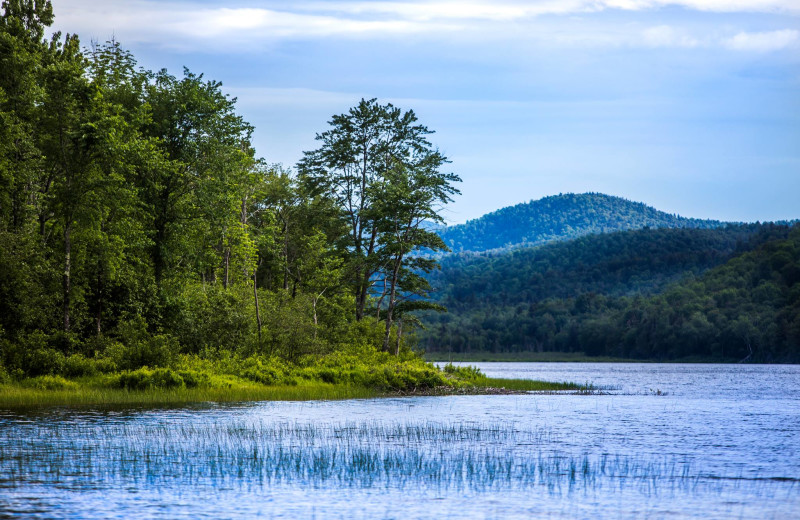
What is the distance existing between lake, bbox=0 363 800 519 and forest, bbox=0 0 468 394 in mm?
11075

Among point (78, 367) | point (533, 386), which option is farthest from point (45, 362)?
point (533, 386)

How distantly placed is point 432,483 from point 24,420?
19.1 m

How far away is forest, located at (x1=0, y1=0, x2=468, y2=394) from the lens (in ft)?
144

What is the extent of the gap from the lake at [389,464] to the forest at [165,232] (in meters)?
11.1

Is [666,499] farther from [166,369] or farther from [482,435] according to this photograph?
[166,369]

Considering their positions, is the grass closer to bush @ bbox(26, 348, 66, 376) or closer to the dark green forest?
bush @ bbox(26, 348, 66, 376)

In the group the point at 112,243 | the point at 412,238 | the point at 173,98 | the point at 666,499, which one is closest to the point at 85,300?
the point at 112,243

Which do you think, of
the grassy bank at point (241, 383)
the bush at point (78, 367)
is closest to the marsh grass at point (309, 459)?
the grassy bank at point (241, 383)

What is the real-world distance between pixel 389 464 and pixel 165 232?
34.8 m

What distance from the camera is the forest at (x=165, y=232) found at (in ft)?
144

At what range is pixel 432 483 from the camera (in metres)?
19.2

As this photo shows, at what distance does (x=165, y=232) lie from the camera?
172ft

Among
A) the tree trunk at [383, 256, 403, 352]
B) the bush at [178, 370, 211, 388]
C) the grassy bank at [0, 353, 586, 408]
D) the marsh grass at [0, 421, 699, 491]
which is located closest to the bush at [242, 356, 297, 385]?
the grassy bank at [0, 353, 586, 408]

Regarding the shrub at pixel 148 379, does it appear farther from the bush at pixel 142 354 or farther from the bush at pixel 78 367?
the bush at pixel 78 367
